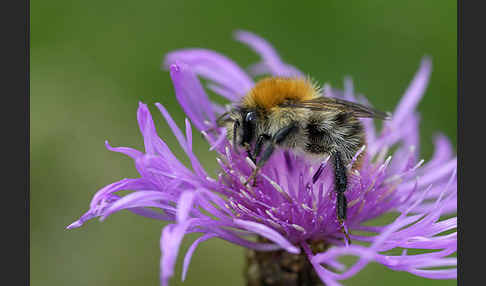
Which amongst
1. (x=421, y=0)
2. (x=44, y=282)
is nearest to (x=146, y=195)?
(x=44, y=282)

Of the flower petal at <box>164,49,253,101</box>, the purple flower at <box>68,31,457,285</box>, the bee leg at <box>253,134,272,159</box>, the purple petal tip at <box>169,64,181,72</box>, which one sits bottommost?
the purple flower at <box>68,31,457,285</box>

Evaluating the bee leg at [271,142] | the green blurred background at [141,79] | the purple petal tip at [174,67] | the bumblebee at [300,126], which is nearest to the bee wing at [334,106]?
the bumblebee at [300,126]

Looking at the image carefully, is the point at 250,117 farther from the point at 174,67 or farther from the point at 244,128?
the point at 174,67

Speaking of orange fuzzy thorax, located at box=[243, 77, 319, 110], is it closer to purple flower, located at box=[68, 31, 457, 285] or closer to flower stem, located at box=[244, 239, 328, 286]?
purple flower, located at box=[68, 31, 457, 285]

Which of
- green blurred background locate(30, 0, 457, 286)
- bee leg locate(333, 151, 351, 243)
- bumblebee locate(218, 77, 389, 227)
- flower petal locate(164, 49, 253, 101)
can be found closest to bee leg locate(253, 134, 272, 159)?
bumblebee locate(218, 77, 389, 227)

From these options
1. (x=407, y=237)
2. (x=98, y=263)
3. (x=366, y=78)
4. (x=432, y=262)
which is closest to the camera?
(x=432, y=262)

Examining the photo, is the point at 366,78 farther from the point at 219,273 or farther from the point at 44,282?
the point at 44,282

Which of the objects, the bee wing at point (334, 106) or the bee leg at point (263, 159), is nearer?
the bee leg at point (263, 159)

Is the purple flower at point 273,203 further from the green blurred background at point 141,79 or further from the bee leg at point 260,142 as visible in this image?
the green blurred background at point 141,79
